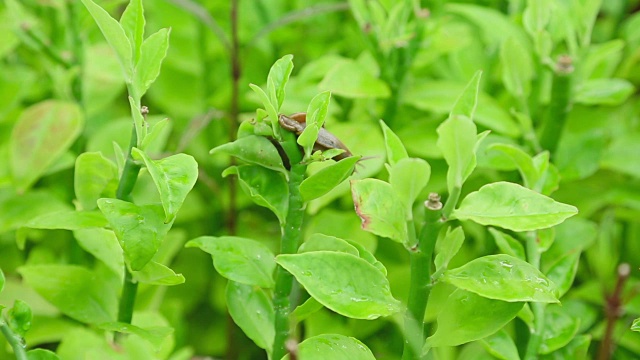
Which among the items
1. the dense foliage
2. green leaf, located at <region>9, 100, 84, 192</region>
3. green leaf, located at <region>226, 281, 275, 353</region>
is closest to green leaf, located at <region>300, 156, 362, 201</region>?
the dense foliage

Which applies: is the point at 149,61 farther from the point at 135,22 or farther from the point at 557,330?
the point at 557,330

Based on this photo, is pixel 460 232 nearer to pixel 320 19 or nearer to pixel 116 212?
pixel 116 212

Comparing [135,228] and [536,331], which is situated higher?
[135,228]

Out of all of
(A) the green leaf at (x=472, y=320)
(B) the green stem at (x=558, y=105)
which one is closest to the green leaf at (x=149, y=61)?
(A) the green leaf at (x=472, y=320)

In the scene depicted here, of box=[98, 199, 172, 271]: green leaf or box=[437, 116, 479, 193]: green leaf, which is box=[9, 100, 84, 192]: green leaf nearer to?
box=[98, 199, 172, 271]: green leaf

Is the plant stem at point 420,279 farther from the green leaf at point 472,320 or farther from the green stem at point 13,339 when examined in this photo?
the green stem at point 13,339

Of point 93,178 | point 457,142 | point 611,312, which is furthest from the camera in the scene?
point 611,312

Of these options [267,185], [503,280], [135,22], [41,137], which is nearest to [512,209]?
[503,280]
